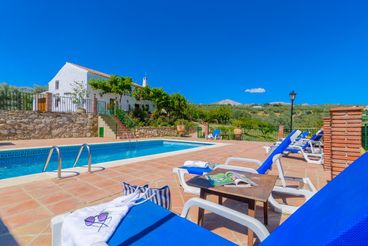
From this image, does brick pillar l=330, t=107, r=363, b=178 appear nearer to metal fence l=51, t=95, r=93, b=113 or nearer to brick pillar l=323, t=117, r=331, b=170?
brick pillar l=323, t=117, r=331, b=170

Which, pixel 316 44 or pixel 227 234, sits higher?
pixel 316 44

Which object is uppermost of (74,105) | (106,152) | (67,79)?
(67,79)

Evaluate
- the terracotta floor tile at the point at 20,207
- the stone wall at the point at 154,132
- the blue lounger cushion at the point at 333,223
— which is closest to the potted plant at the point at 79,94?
the stone wall at the point at 154,132

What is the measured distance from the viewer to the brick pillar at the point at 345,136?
312 cm

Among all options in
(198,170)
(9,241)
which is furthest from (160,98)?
(9,241)

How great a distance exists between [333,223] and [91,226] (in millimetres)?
1178

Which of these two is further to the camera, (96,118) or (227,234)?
(96,118)

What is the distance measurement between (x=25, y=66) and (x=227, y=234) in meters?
38.9

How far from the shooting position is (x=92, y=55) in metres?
26.1

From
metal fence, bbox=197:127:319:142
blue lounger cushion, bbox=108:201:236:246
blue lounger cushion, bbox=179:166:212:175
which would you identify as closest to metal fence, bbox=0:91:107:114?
metal fence, bbox=197:127:319:142

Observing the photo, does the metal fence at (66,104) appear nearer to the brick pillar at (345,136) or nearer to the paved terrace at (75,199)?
the paved terrace at (75,199)

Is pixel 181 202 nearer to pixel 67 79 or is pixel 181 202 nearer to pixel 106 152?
pixel 106 152

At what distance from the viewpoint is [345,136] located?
3.23 metres

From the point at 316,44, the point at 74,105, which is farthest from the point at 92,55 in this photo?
the point at 316,44
